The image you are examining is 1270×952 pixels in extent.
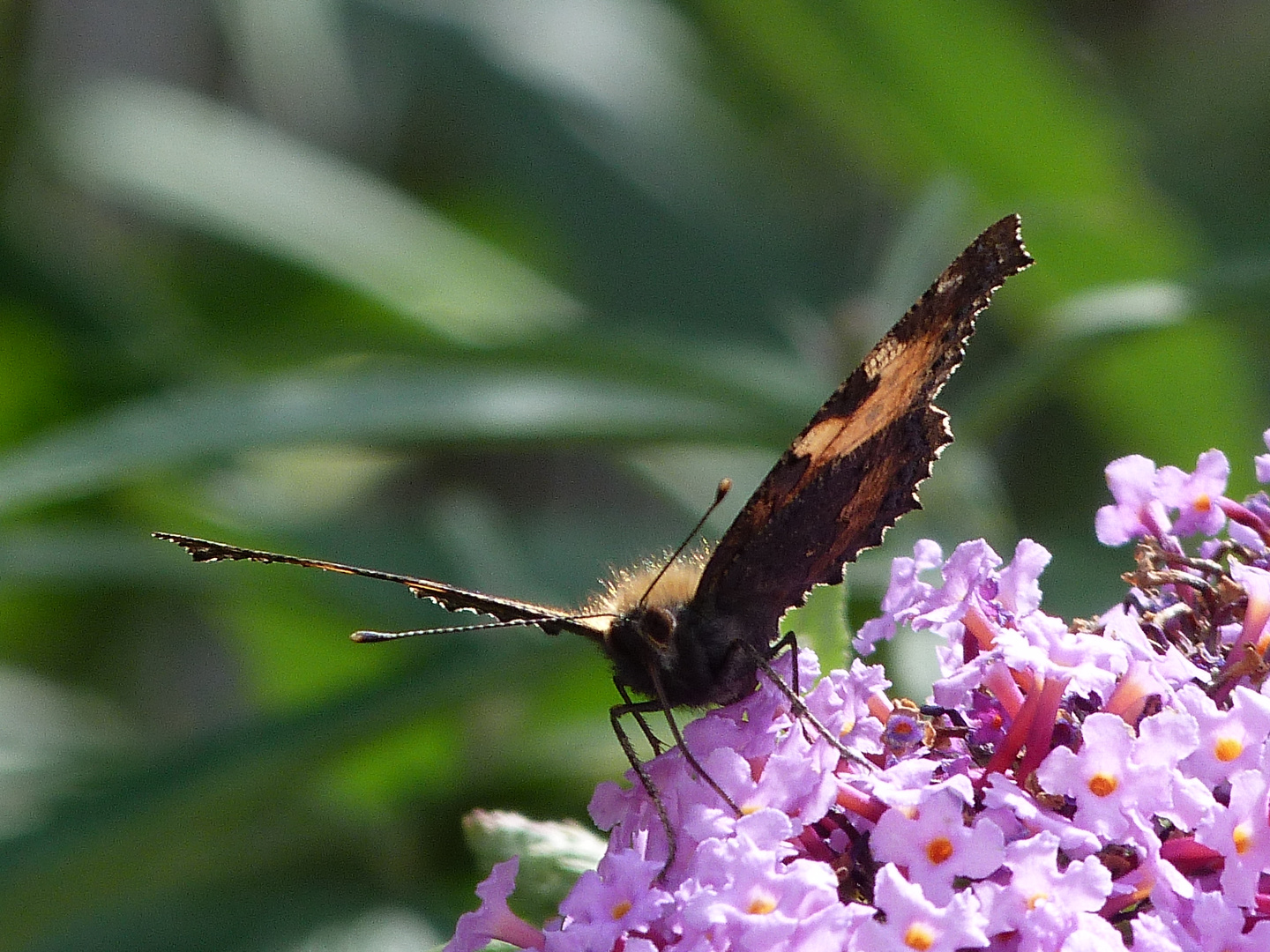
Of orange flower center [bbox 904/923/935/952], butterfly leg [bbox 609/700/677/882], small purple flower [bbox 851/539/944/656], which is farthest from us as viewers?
small purple flower [bbox 851/539/944/656]

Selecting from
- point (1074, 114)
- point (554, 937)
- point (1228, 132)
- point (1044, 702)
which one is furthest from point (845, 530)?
point (1228, 132)

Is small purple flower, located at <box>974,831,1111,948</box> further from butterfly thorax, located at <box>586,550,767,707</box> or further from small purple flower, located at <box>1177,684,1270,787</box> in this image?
butterfly thorax, located at <box>586,550,767,707</box>

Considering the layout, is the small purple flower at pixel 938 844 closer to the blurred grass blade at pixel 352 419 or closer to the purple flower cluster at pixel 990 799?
the purple flower cluster at pixel 990 799

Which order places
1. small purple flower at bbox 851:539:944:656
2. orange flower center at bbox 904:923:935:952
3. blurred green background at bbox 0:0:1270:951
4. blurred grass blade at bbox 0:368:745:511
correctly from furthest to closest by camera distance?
blurred green background at bbox 0:0:1270:951, blurred grass blade at bbox 0:368:745:511, small purple flower at bbox 851:539:944:656, orange flower center at bbox 904:923:935:952

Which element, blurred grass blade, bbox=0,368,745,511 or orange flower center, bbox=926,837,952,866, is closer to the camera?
orange flower center, bbox=926,837,952,866

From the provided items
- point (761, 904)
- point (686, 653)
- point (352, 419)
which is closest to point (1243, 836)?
point (761, 904)

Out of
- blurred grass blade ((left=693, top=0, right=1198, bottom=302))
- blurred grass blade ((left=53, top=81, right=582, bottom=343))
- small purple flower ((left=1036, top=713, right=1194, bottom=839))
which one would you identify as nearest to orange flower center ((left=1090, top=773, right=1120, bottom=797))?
small purple flower ((left=1036, top=713, right=1194, bottom=839))

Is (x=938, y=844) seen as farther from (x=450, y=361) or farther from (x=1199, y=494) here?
(x=450, y=361)

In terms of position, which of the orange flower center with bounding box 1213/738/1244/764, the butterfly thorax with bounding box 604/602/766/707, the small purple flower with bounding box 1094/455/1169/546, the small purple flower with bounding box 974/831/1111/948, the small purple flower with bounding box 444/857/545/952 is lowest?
the small purple flower with bounding box 974/831/1111/948
